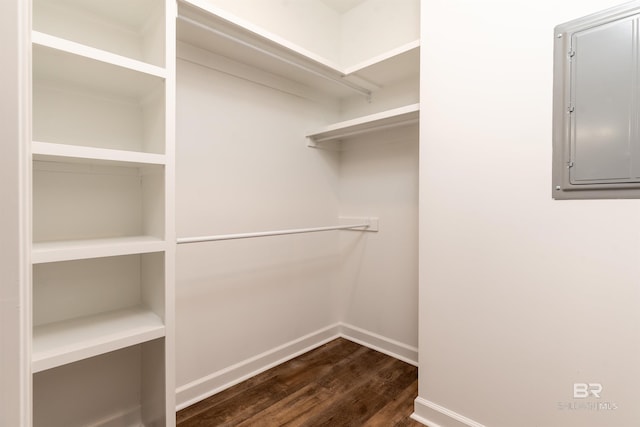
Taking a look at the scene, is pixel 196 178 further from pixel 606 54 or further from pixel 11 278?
pixel 606 54

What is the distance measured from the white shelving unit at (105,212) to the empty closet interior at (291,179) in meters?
0.24

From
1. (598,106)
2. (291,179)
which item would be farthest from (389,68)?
(598,106)

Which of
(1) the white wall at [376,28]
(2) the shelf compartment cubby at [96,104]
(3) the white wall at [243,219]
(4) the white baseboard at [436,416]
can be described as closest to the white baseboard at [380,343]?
(3) the white wall at [243,219]

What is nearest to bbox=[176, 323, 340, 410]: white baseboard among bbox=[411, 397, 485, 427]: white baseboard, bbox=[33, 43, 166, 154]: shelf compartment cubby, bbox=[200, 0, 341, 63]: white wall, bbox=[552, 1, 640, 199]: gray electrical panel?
bbox=[411, 397, 485, 427]: white baseboard

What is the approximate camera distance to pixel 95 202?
1.41 metres

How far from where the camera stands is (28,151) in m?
0.68

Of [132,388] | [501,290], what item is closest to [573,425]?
[501,290]

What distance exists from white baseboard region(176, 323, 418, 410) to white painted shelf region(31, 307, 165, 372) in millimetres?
646

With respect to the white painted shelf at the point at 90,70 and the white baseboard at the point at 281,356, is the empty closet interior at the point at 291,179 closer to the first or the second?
the white baseboard at the point at 281,356

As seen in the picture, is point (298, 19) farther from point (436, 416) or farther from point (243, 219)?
point (436, 416)

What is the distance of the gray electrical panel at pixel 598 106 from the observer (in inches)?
42.7

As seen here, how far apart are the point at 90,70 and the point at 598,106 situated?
196cm

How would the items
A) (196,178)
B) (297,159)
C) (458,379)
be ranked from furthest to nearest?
(297,159) < (196,178) < (458,379)

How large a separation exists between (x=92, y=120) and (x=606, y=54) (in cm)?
212
